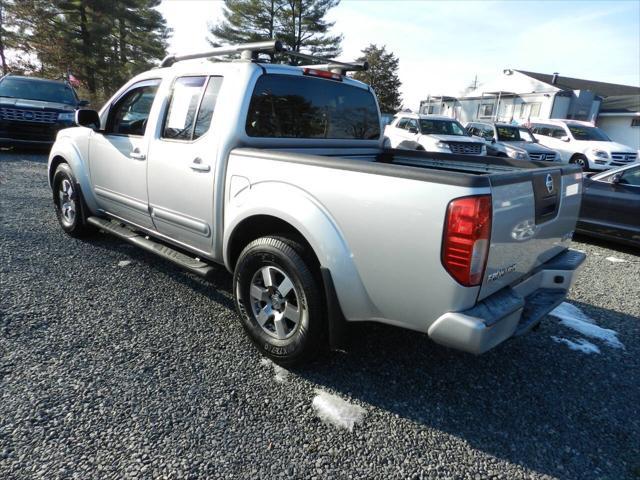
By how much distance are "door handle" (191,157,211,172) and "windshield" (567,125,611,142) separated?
17.3m

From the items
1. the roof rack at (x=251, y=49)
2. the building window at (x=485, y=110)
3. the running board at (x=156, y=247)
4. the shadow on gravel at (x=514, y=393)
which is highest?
the building window at (x=485, y=110)

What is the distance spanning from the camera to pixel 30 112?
410 inches

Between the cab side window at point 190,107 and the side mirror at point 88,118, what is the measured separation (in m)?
1.12

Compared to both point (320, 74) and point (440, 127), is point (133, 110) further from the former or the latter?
point (440, 127)

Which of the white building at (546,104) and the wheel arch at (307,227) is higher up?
the white building at (546,104)

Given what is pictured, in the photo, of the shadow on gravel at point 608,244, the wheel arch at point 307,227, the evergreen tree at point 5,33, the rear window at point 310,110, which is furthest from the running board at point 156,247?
the evergreen tree at point 5,33

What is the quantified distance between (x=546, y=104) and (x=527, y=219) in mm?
32836

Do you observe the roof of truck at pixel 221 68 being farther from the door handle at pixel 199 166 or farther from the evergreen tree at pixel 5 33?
the evergreen tree at pixel 5 33

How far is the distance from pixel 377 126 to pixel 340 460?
10.1ft

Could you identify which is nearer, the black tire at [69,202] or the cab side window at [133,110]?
the cab side window at [133,110]

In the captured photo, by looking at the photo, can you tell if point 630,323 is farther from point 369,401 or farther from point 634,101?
point 634,101

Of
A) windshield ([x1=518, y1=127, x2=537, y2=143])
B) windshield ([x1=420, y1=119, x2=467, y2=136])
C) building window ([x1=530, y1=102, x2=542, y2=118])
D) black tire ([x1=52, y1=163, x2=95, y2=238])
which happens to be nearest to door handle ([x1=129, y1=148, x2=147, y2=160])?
black tire ([x1=52, y1=163, x2=95, y2=238])

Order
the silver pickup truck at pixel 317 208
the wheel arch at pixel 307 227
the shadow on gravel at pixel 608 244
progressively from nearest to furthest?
the silver pickup truck at pixel 317 208
the wheel arch at pixel 307 227
the shadow on gravel at pixel 608 244

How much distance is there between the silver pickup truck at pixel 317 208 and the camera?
2.04 m
